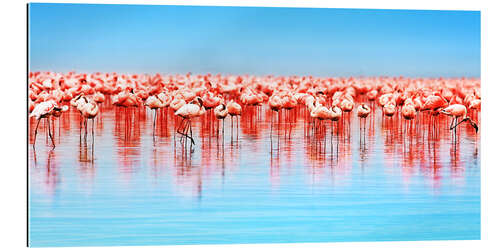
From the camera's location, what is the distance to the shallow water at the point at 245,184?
723 cm

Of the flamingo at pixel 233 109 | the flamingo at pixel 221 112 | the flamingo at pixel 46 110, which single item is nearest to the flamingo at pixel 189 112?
the flamingo at pixel 221 112

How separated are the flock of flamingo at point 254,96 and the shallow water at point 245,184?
91mm

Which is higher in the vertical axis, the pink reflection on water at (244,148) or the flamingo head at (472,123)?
the flamingo head at (472,123)

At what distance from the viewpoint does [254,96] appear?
27.5 feet

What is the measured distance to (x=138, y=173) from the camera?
7445 millimetres

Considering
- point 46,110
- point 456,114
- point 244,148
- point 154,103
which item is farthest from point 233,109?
point 456,114

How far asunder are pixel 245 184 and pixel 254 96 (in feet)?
3.74

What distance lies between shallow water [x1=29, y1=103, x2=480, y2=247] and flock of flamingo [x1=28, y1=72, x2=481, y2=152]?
0.09 meters

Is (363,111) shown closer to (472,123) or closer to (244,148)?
(472,123)

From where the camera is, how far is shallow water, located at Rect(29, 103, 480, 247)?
723cm

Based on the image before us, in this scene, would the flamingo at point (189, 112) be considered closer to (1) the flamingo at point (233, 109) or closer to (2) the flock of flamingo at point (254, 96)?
(2) the flock of flamingo at point (254, 96)

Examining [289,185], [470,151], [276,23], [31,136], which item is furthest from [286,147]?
[31,136]

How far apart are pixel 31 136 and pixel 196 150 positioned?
4.20ft

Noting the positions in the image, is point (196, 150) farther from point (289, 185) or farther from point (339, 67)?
point (339, 67)
